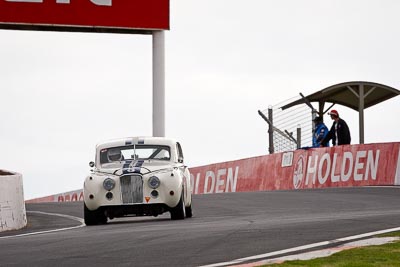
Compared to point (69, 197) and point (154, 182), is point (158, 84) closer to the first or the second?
point (69, 197)

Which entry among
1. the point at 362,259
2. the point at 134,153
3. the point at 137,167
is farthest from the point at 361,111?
the point at 362,259

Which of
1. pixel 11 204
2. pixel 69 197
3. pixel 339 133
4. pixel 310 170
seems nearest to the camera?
pixel 11 204

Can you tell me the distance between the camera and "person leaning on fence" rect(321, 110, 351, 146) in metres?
27.9

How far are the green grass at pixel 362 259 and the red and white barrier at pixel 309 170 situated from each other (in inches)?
670

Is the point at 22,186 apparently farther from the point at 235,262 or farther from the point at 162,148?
the point at 235,262

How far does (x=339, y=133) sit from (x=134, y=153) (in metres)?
10.3

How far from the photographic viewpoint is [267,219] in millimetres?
15297

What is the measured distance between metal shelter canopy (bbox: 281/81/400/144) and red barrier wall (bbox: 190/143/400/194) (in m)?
1.64

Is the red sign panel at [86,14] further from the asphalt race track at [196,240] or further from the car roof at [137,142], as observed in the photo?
the asphalt race track at [196,240]

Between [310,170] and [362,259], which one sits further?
[310,170]

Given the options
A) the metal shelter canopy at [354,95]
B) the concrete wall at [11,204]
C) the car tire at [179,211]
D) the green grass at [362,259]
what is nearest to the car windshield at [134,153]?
the car tire at [179,211]

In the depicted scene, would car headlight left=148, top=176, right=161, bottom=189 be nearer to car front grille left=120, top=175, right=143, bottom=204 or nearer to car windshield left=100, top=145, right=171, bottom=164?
car front grille left=120, top=175, right=143, bottom=204

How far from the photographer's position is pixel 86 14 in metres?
30.7

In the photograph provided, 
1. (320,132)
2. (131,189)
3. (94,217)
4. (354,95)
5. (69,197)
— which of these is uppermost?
(354,95)
